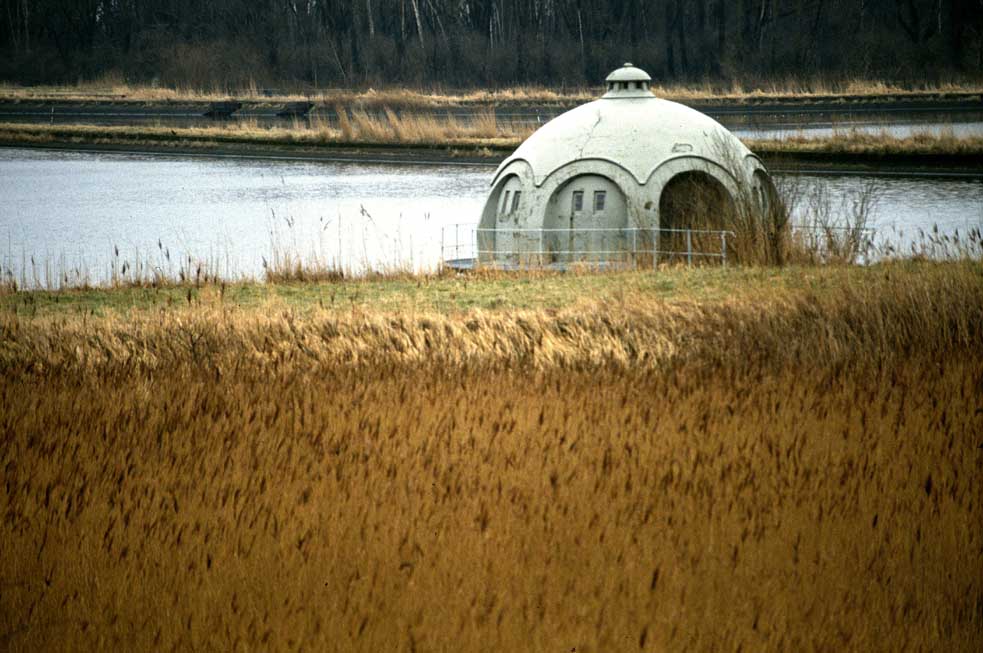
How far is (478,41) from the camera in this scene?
60812 millimetres

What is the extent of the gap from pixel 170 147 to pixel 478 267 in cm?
3110

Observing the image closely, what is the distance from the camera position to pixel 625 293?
11.7m

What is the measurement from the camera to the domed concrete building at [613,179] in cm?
1820

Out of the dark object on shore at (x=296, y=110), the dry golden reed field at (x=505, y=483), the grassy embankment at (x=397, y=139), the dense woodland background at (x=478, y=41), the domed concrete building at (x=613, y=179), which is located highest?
the dense woodland background at (x=478, y=41)

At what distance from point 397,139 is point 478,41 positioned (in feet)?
65.1

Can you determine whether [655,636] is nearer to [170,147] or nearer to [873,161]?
[873,161]

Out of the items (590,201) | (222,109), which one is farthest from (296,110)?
(590,201)

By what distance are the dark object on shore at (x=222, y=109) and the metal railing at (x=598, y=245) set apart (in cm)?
3424

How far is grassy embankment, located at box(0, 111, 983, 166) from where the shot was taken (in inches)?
1292

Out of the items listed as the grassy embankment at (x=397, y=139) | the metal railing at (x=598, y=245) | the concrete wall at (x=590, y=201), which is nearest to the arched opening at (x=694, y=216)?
the metal railing at (x=598, y=245)

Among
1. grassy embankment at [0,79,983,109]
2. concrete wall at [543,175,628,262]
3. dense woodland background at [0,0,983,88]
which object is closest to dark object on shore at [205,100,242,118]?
grassy embankment at [0,79,983,109]

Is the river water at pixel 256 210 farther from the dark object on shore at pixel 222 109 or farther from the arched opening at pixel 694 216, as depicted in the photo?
the dark object on shore at pixel 222 109

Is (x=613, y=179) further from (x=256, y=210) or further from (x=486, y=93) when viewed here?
(x=486, y=93)

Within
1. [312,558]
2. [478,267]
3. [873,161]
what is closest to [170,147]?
[873,161]
